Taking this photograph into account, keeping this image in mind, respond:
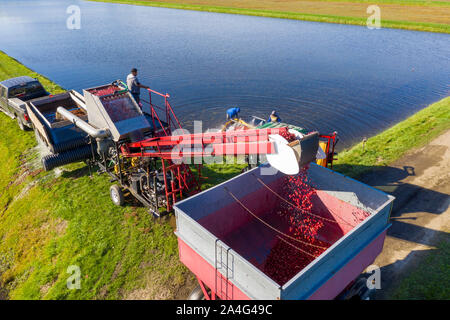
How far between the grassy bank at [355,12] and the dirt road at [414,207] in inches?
1436

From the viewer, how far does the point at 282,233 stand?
7.88 m

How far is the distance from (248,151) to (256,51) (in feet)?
92.4

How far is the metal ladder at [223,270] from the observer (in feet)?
16.6

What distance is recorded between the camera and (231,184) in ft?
23.9

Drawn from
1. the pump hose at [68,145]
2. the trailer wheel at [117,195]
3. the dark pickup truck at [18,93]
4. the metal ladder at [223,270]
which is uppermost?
the dark pickup truck at [18,93]

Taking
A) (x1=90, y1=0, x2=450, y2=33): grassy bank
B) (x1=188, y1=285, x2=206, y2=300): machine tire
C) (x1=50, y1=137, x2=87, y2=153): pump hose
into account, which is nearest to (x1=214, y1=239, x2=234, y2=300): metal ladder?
(x1=188, y1=285, x2=206, y2=300): machine tire

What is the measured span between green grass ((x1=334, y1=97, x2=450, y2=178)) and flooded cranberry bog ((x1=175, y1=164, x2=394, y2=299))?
4.55 metres

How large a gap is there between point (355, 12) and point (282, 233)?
55700 mm

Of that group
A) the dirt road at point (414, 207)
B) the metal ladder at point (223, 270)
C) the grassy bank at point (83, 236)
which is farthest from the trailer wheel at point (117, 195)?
the dirt road at point (414, 207)

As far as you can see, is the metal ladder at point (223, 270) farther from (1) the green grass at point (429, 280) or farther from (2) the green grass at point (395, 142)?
(2) the green grass at point (395, 142)

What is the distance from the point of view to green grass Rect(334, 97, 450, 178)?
1281 centimetres

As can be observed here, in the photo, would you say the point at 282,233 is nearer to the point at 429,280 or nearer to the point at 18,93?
the point at 429,280

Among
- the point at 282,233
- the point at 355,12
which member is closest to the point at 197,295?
the point at 282,233

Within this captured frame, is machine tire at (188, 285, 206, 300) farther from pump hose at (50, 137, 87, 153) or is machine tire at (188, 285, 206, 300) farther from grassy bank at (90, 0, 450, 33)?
grassy bank at (90, 0, 450, 33)
